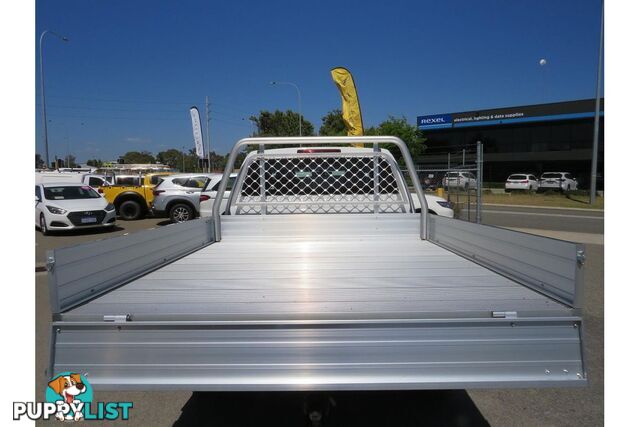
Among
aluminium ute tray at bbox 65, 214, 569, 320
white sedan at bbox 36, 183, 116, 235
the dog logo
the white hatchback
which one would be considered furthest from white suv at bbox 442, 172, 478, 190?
the white hatchback

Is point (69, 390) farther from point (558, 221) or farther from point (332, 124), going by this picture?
point (332, 124)

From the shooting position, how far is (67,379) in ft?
5.29

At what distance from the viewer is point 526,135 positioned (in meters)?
44.8

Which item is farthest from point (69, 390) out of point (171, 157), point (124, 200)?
point (171, 157)

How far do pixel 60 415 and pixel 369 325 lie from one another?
135 centimetres

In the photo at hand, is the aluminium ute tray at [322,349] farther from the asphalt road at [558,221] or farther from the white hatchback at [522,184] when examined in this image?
the white hatchback at [522,184]

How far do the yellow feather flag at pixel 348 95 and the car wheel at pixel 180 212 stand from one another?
7.23 meters

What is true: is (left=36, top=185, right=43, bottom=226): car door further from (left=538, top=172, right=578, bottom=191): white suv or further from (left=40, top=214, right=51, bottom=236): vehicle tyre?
(left=538, top=172, right=578, bottom=191): white suv

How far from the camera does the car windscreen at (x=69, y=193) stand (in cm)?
1230

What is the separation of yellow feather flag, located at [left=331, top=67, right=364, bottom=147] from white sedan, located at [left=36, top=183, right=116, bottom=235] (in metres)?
9.34

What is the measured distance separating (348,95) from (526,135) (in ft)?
118

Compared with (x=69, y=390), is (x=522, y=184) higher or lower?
higher

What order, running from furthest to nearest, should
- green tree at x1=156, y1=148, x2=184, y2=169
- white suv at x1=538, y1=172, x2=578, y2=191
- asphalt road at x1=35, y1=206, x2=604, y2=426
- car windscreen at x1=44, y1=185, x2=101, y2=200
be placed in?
green tree at x1=156, y1=148, x2=184, y2=169 → white suv at x1=538, y1=172, x2=578, y2=191 → car windscreen at x1=44, y1=185, x2=101, y2=200 → asphalt road at x1=35, y1=206, x2=604, y2=426

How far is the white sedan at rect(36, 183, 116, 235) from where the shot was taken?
1159 cm
